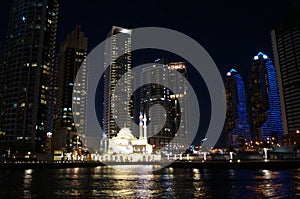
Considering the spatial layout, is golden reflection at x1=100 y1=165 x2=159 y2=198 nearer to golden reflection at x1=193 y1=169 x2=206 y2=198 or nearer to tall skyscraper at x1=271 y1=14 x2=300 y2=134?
golden reflection at x1=193 y1=169 x2=206 y2=198

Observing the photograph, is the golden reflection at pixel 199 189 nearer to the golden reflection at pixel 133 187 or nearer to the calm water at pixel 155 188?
the calm water at pixel 155 188

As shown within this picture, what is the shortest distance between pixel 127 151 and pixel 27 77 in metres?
55.2

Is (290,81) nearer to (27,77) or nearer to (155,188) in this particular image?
(27,77)

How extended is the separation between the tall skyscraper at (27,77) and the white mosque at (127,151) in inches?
1194

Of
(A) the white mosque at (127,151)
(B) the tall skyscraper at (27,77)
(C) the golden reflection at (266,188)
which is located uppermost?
(B) the tall skyscraper at (27,77)

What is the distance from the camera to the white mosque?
12062cm

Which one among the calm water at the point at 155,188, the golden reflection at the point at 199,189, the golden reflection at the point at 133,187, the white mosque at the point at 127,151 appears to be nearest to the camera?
the golden reflection at the point at 199,189

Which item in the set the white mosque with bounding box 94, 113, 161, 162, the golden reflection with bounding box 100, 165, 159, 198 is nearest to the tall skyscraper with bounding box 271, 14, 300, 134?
the white mosque with bounding box 94, 113, 161, 162

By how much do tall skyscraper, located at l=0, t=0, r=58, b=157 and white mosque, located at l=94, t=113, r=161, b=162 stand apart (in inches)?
1194

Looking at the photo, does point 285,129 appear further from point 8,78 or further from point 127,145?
point 8,78

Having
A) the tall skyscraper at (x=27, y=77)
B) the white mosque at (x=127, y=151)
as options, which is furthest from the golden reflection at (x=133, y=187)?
the tall skyscraper at (x=27, y=77)

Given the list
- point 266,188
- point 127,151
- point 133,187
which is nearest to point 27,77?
point 127,151

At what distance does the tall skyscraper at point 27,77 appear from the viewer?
124 m

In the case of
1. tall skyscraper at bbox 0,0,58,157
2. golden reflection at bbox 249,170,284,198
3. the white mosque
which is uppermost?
tall skyscraper at bbox 0,0,58,157
